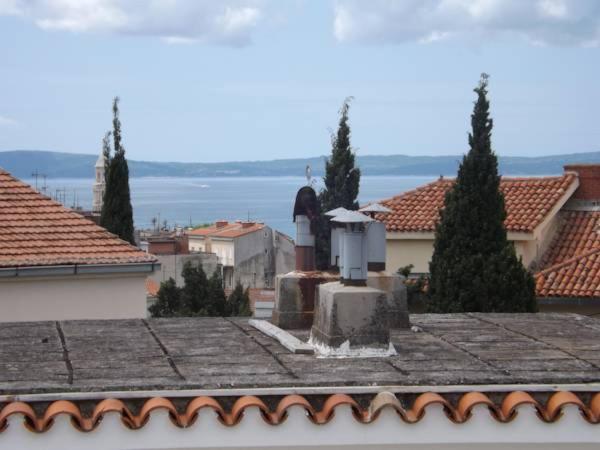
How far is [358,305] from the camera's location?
7.26 meters

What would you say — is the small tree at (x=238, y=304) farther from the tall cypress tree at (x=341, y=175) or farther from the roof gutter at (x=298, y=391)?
the roof gutter at (x=298, y=391)

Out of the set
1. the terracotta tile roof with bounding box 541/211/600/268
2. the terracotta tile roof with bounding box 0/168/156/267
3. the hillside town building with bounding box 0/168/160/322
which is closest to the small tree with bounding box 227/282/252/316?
the terracotta tile roof with bounding box 541/211/600/268

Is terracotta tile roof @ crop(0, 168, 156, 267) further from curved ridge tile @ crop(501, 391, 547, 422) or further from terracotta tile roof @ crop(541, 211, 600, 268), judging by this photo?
terracotta tile roof @ crop(541, 211, 600, 268)

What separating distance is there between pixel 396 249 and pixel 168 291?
22.5ft

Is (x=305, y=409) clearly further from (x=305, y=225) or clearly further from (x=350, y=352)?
(x=305, y=225)

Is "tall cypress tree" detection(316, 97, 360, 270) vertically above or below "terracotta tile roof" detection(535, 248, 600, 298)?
above

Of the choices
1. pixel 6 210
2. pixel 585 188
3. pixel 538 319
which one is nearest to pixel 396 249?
pixel 585 188

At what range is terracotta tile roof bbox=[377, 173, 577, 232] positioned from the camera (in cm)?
2761

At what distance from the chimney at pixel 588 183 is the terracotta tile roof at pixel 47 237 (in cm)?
1745

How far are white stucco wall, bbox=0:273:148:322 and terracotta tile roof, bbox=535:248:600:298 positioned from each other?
1100 centimetres

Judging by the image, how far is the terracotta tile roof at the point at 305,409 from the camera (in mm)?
5746

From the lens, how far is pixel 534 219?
2723 cm

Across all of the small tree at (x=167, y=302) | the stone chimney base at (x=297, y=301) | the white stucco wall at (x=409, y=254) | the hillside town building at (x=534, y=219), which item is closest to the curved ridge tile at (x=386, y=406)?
the stone chimney base at (x=297, y=301)

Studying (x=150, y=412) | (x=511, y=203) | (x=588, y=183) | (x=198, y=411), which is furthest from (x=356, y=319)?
(x=588, y=183)
